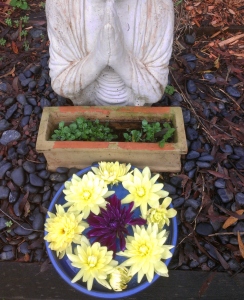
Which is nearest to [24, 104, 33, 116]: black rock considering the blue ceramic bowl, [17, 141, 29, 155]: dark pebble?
[17, 141, 29, 155]: dark pebble

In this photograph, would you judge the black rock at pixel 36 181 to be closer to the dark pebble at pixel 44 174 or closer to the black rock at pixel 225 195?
the dark pebble at pixel 44 174

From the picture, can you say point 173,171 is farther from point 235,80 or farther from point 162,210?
A: point 235,80

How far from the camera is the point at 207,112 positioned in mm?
2232

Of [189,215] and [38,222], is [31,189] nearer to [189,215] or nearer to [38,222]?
[38,222]

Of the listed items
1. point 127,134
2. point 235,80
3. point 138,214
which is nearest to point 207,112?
point 235,80

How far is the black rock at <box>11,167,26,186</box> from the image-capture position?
2025mm

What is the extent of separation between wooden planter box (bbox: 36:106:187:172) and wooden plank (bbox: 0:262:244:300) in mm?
565

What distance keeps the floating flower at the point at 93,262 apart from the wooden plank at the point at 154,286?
15.5 inches

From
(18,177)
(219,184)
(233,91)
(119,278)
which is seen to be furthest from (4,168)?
(233,91)

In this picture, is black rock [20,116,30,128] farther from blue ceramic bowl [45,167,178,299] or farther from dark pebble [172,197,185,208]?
dark pebble [172,197,185,208]

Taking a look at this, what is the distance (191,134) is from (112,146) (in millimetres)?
539

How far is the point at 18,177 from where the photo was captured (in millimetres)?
2027

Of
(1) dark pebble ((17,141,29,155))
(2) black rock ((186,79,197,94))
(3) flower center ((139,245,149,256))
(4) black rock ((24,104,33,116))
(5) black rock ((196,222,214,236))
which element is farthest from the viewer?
(2) black rock ((186,79,197,94))

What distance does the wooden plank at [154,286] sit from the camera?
5.85 ft
